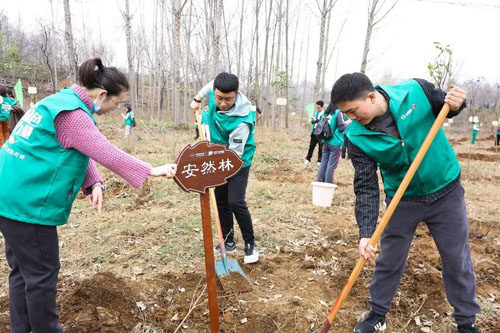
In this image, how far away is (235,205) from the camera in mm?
2957

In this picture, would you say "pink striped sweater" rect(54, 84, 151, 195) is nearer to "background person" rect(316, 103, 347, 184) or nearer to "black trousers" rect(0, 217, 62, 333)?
"black trousers" rect(0, 217, 62, 333)

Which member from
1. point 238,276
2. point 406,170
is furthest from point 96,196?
point 406,170

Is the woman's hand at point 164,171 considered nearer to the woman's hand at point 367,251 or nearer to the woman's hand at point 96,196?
the woman's hand at point 96,196

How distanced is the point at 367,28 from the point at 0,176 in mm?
12679

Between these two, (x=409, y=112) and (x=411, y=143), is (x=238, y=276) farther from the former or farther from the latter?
(x=409, y=112)

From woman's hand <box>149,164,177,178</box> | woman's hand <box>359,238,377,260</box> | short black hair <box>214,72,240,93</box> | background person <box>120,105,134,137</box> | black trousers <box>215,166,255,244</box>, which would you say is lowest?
background person <box>120,105,134,137</box>

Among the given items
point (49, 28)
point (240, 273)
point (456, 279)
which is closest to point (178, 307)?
point (240, 273)

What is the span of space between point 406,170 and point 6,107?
8429mm

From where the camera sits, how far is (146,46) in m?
24.7

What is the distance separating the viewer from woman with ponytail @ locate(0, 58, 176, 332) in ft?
5.06

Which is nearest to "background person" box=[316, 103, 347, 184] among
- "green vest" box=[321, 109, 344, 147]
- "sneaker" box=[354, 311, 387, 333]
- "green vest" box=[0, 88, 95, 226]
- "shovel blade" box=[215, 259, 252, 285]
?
"green vest" box=[321, 109, 344, 147]

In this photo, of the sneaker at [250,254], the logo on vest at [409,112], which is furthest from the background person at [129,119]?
the logo on vest at [409,112]

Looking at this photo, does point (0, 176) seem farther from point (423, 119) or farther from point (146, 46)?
point (146, 46)

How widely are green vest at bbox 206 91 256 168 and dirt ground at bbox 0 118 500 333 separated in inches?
43.7
